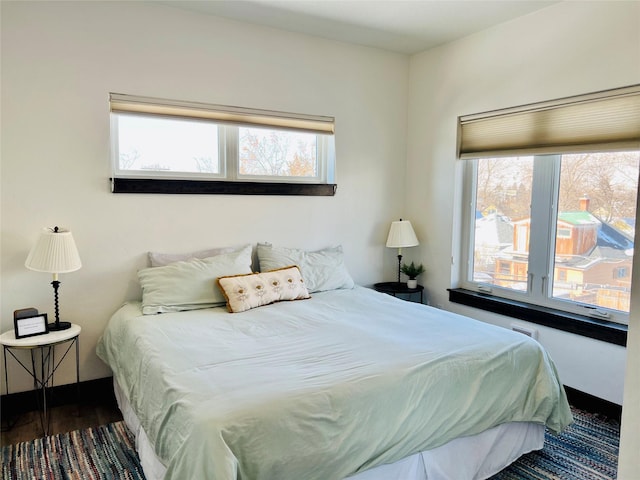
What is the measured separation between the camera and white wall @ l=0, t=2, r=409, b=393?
9.00 feet

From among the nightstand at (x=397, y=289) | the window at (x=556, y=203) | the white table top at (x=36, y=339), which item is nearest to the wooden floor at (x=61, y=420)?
the white table top at (x=36, y=339)

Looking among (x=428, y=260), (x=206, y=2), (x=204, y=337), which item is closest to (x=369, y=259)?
(x=428, y=260)

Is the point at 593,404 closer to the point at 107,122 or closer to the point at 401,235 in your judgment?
the point at 401,235

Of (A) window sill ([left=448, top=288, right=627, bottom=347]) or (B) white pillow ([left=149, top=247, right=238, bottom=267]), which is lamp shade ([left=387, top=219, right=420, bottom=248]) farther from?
(B) white pillow ([left=149, top=247, right=238, bottom=267])

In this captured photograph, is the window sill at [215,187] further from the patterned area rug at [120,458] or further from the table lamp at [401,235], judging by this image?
the patterned area rug at [120,458]

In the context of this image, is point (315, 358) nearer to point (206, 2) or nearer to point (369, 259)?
point (369, 259)

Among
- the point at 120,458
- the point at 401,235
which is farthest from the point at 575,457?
the point at 120,458

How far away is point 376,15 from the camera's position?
10.6ft

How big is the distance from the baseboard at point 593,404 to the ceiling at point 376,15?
8.46 feet

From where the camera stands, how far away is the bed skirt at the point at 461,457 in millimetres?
1854

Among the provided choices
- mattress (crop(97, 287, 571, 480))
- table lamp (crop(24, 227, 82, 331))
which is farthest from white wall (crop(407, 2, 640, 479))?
table lamp (crop(24, 227, 82, 331))

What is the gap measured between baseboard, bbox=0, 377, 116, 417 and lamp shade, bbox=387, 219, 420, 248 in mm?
2455

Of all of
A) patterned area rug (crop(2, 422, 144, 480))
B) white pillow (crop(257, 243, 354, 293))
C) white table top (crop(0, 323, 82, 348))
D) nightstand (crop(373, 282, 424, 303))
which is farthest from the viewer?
nightstand (crop(373, 282, 424, 303))

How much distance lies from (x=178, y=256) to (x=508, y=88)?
106 inches
